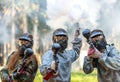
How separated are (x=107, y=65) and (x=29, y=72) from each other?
67.4 inches

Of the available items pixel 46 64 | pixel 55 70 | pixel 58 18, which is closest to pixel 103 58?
pixel 55 70

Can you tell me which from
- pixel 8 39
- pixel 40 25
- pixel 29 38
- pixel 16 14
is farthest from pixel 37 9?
pixel 29 38

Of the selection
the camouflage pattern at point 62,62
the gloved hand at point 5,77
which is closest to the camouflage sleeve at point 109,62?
the camouflage pattern at point 62,62

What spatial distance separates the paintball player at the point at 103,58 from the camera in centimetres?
813

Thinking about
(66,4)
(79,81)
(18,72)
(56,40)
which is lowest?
(79,81)

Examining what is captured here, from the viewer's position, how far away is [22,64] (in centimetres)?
880

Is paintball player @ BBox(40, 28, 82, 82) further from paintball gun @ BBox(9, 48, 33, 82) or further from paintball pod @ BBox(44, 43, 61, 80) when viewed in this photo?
paintball gun @ BBox(9, 48, 33, 82)

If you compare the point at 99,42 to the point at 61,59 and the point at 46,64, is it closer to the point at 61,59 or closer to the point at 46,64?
the point at 61,59

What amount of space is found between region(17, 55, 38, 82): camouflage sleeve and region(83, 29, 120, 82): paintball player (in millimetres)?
1180

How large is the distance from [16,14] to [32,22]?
2.52m

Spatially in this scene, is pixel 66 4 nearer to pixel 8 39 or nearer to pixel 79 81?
pixel 79 81

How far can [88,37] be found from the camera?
8555 millimetres

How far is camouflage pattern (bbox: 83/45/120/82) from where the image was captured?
8125mm

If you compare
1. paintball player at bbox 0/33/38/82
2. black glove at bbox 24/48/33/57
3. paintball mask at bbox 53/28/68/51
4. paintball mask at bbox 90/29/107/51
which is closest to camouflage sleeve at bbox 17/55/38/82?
paintball player at bbox 0/33/38/82
